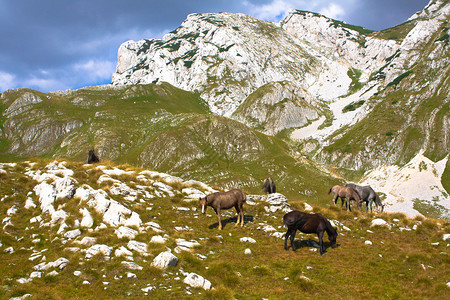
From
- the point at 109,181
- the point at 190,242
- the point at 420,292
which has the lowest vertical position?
the point at 420,292

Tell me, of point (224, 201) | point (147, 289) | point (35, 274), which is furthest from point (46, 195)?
point (224, 201)

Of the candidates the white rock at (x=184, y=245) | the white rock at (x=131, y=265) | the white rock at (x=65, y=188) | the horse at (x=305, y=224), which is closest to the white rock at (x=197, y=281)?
the white rock at (x=131, y=265)

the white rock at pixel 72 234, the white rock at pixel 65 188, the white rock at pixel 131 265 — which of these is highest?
the white rock at pixel 65 188

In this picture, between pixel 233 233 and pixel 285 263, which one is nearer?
pixel 285 263

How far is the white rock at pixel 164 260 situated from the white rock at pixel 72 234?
20.1ft

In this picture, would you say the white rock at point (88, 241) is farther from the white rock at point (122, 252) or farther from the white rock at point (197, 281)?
the white rock at point (197, 281)

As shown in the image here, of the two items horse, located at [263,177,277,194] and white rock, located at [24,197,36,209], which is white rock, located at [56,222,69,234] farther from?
horse, located at [263,177,277,194]

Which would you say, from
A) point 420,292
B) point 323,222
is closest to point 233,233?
point 323,222

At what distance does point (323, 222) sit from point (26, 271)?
17392 mm

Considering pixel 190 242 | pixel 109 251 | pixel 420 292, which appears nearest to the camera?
pixel 420 292

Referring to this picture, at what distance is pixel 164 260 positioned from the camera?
46.2 ft

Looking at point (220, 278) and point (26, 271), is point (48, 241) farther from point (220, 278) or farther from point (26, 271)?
point (220, 278)

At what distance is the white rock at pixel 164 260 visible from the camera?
1394cm

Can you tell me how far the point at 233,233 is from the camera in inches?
805
